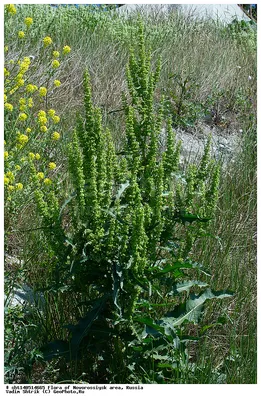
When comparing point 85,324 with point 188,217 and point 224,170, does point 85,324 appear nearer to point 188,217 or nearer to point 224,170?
point 188,217

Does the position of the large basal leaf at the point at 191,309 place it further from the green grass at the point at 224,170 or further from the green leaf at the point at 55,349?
the green leaf at the point at 55,349

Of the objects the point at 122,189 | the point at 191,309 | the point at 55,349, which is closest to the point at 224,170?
the point at 191,309

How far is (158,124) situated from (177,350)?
105 centimetres

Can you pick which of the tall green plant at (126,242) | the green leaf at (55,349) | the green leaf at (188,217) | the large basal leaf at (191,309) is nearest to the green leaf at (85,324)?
the tall green plant at (126,242)

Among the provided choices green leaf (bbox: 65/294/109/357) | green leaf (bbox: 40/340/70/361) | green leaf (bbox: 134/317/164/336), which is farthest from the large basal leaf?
green leaf (bbox: 40/340/70/361)

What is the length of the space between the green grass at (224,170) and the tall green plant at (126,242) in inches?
4.1

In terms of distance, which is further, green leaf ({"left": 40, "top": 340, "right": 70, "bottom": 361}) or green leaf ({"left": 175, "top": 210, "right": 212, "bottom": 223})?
green leaf ({"left": 40, "top": 340, "right": 70, "bottom": 361})

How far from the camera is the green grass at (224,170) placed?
2.82m

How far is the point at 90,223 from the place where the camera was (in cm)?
244

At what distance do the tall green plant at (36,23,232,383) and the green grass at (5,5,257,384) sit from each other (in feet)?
0.34

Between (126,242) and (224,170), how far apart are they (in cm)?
247

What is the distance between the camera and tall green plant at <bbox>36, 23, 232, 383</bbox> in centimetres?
240

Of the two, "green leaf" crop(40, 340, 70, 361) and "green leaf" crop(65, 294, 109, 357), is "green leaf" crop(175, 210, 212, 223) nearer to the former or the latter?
"green leaf" crop(65, 294, 109, 357)

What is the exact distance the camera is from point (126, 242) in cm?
238
